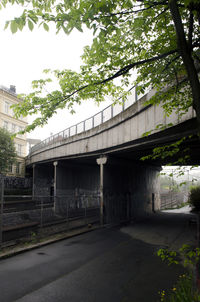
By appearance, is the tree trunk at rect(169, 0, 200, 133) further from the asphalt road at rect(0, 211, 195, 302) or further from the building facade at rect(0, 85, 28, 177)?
the building facade at rect(0, 85, 28, 177)

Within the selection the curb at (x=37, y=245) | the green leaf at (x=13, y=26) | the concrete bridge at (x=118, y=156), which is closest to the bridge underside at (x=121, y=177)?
the concrete bridge at (x=118, y=156)

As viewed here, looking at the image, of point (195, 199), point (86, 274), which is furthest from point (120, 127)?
point (195, 199)

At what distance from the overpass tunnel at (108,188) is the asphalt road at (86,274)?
Answer: 4812 millimetres

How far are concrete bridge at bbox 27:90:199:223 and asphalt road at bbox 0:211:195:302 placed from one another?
15.7ft

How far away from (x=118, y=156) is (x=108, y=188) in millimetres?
3116

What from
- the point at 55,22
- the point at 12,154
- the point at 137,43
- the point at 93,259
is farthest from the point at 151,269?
the point at 12,154

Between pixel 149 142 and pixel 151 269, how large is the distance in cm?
740

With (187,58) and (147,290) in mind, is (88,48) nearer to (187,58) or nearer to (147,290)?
(187,58)

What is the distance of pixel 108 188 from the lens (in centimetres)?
1798

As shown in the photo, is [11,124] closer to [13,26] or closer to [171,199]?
[171,199]

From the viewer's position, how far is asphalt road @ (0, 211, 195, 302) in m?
5.59

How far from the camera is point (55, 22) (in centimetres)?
429

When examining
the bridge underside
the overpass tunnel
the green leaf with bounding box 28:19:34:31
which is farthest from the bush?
the green leaf with bounding box 28:19:34:31

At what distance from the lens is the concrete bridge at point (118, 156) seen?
11.2m
